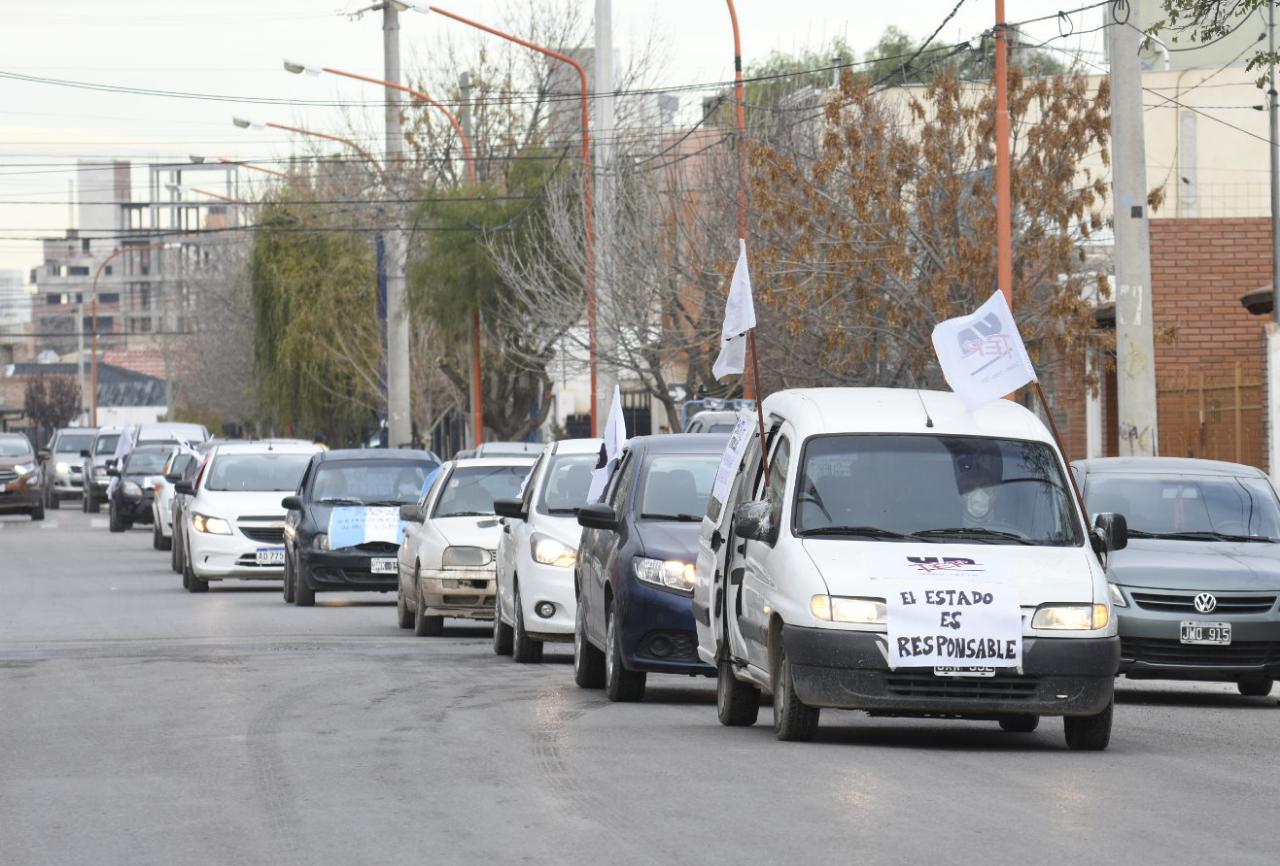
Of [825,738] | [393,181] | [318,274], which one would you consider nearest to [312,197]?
[318,274]

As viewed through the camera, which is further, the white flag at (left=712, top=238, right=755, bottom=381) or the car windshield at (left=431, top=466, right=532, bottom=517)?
the car windshield at (left=431, top=466, right=532, bottom=517)

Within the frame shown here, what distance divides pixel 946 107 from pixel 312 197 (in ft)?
103

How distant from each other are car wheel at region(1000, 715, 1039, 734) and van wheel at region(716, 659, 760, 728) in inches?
51.9

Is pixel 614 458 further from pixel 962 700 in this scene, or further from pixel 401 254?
pixel 401 254

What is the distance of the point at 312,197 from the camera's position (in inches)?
2293

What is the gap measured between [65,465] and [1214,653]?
170 feet

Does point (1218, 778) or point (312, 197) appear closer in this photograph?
point (1218, 778)

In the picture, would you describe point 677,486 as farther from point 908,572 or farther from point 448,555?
point 448,555

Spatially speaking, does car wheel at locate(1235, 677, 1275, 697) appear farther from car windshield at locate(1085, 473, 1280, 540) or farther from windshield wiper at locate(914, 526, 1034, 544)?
windshield wiper at locate(914, 526, 1034, 544)

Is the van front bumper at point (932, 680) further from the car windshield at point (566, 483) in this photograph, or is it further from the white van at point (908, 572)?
the car windshield at point (566, 483)

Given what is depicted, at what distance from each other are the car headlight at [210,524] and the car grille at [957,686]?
17382 millimetres

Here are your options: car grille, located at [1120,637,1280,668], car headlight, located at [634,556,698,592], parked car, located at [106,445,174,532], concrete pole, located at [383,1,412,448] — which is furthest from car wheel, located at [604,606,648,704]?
parked car, located at [106,445,174,532]

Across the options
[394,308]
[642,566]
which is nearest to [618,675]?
[642,566]

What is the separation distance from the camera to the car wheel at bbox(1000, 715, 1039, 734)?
41.1 ft
